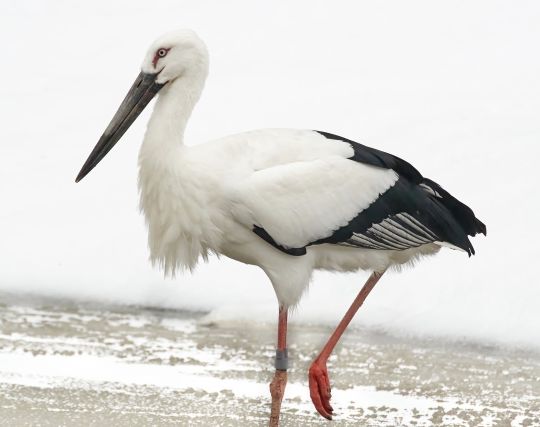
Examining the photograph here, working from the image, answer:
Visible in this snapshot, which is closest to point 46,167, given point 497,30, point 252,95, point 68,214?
point 68,214

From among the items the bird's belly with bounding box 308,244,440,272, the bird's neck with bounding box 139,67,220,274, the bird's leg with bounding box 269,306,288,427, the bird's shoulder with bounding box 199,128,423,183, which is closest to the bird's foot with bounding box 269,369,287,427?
the bird's leg with bounding box 269,306,288,427

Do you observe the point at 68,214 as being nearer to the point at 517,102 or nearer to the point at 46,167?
the point at 46,167

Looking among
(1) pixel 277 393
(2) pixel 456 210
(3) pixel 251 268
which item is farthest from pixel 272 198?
(3) pixel 251 268

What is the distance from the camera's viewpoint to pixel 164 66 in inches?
261

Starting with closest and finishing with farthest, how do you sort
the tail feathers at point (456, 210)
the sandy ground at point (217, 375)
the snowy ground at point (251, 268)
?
1. the sandy ground at point (217, 375)
2. the tail feathers at point (456, 210)
3. the snowy ground at point (251, 268)

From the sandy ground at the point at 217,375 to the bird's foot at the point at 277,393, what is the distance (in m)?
0.19

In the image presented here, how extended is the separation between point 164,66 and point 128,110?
0.31 metres

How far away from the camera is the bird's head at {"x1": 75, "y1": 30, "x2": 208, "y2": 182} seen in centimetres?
659

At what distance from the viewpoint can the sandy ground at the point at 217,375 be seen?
6914 mm

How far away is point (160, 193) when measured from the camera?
654cm

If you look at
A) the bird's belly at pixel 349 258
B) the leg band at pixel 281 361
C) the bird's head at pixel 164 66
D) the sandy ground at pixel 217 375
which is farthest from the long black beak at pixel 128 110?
the leg band at pixel 281 361

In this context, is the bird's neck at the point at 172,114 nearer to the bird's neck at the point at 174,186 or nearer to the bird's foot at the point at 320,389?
the bird's neck at the point at 174,186

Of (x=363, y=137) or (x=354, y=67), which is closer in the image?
(x=363, y=137)

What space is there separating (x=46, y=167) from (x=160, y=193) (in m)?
6.28
